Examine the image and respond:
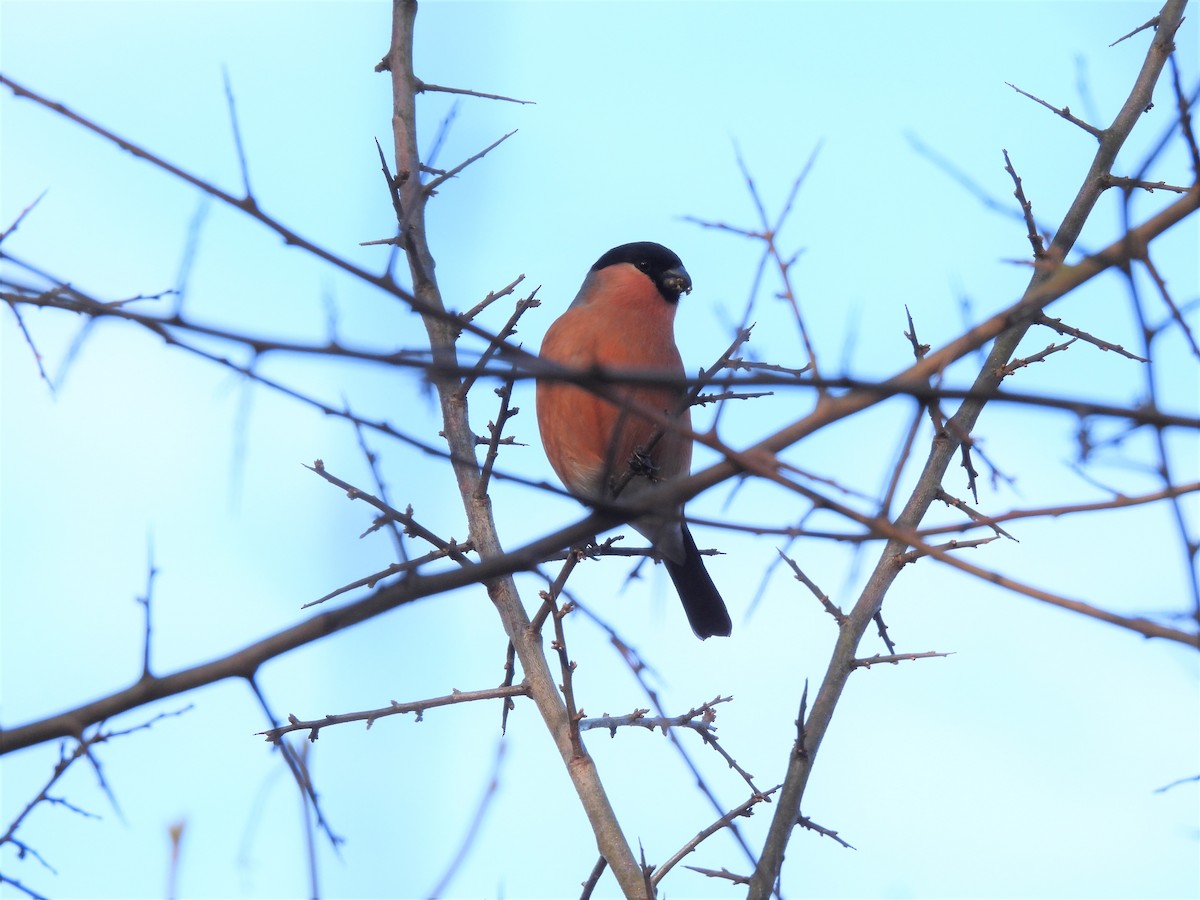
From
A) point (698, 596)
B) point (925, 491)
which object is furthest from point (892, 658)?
point (698, 596)

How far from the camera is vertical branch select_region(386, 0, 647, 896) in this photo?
2807 mm

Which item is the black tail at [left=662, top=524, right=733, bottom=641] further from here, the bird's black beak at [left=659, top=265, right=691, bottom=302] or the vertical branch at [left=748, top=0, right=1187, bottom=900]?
the vertical branch at [left=748, top=0, right=1187, bottom=900]

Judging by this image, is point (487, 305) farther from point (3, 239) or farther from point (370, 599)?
point (370, 599)

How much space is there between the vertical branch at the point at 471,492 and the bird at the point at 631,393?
500 mm

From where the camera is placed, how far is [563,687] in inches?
105

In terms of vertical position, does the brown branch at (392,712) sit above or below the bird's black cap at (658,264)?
below

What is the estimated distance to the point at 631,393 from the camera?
3703 mm

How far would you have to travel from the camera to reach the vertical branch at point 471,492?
281cm

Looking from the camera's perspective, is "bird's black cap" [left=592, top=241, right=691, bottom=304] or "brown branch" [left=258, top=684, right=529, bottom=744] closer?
"brown branch" [left=258, top=684, right=529, bottom=744]

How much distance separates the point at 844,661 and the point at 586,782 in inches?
26.0

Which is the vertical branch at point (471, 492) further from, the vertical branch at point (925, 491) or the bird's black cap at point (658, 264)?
the bird's black cap at point (658, 264)

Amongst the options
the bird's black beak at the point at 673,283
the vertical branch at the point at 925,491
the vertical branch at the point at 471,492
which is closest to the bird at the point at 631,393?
the bird's black beak at the point at 673,283

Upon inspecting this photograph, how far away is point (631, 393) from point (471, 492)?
64 cm

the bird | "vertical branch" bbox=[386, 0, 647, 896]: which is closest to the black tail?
the bird
